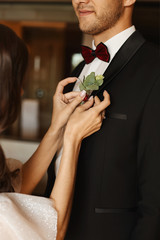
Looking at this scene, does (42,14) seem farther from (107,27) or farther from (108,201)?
(108,201)

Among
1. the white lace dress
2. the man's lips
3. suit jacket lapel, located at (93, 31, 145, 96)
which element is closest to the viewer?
the white lace dress

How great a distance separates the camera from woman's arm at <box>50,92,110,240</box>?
3.89 feet

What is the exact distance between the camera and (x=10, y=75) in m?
1.14

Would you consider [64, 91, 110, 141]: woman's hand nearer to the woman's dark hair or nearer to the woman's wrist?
the woman's wrist

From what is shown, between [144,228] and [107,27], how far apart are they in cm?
86

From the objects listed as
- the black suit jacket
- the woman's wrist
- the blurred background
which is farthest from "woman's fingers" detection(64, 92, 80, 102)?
Answer: the blurred background

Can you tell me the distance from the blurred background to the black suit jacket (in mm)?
1996

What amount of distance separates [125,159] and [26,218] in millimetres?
451

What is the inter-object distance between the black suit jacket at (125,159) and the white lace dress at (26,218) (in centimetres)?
24

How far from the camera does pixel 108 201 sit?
1.32 m

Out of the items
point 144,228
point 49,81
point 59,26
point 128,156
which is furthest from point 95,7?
point 49,81

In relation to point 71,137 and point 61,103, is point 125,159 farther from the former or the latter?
point 61,103

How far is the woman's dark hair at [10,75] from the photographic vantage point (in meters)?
1.13

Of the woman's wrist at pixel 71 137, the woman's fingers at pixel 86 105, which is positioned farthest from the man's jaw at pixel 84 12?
the woman's wrist at pixel 71 137
